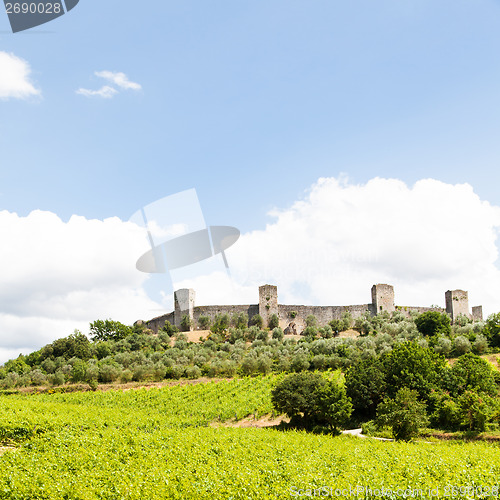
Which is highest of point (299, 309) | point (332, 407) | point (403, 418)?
point (299, 309)

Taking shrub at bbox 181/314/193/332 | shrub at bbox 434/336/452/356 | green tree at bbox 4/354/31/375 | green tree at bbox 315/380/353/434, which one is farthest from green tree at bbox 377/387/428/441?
shrub at bbox 181/314/193/332

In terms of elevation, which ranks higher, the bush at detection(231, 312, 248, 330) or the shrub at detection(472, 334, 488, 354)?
the bush at detection(231, 312, 248, 330)

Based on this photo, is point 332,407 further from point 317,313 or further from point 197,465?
point 317,313

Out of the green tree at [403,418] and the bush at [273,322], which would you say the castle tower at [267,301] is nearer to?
the bush at [273,322]

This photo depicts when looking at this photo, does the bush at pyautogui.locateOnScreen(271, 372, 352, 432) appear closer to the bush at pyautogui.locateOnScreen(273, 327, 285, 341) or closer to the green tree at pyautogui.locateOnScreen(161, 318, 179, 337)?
the bush at pyautogui.locateOnScreen(273, 327, 285, 341)

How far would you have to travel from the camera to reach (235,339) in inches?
2291

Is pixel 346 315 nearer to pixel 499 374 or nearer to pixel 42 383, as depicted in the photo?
pixel 499 374

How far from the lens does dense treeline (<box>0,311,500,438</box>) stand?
86.1 feet

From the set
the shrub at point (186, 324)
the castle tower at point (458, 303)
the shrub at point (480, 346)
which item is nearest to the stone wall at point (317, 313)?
the castle tower at point (458, 303)

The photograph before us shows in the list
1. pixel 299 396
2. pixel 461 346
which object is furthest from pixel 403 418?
pixel 461 346

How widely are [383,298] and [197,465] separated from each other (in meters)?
59.5

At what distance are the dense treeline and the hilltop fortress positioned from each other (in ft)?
5.78

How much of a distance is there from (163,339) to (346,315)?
1001 inches

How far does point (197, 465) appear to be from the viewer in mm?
12156
